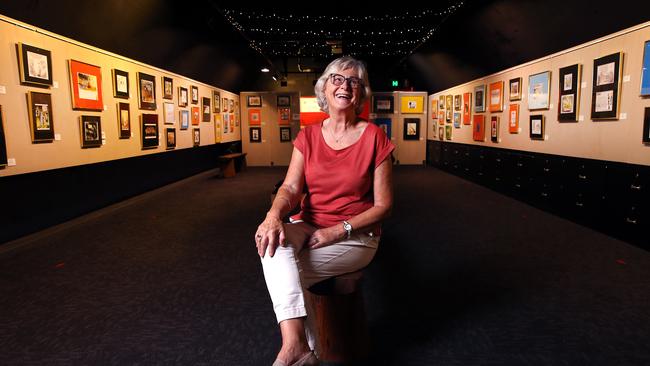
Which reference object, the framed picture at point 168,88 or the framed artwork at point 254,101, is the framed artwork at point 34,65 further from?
the framed artwork at point 254,101

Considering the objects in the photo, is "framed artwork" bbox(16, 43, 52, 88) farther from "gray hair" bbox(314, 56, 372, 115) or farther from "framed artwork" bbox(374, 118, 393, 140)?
"framed artwork" bbox(374, 118, 393, 140)

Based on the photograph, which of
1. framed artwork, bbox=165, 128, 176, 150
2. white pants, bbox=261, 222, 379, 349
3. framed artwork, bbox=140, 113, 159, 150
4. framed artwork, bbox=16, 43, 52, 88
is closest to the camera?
white pants, bbox=261, 222, 379, 349

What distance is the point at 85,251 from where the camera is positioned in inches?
173

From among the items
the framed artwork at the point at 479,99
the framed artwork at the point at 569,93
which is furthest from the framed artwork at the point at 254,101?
the framed artwork at the point at 569,93

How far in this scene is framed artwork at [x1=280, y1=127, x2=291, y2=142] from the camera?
1422 cm

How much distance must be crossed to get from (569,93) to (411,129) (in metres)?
8.11

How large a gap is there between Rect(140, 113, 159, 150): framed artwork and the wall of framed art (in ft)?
23.9

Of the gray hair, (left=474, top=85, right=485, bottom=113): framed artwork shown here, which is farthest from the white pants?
(left=474, top=85, right=485, bottom=113): framed artwork

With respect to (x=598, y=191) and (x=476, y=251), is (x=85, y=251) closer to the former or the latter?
(x=476, y=251)

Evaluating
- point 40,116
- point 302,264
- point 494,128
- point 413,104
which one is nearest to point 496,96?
point 494,128

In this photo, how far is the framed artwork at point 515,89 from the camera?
304 inches

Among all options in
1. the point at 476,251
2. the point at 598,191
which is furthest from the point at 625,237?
the point at 476,251

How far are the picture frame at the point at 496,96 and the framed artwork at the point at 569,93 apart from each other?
6.89 ft

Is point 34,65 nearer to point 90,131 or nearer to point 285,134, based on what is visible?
point 90,131
